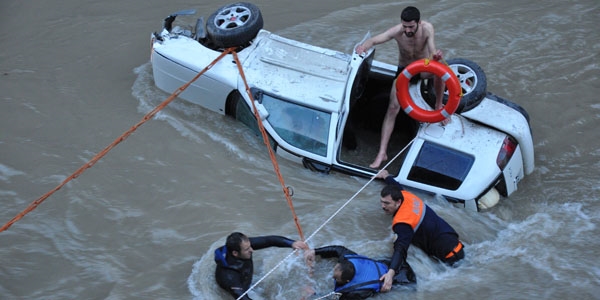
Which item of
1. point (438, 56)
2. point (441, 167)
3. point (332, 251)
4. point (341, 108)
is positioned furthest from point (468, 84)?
point (332, 251)

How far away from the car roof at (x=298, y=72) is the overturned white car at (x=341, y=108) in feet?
0.04

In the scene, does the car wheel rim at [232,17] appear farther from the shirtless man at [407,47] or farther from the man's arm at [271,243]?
the man's arm at [271,243]

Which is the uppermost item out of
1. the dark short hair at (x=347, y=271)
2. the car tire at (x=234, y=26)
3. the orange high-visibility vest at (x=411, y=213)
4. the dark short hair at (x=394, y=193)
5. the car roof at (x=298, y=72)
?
the car tire at (x=234, y=26)

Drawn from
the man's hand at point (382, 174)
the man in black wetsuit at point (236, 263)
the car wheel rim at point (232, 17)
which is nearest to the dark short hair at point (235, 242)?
the man in black wetsuit at point (236, 263)

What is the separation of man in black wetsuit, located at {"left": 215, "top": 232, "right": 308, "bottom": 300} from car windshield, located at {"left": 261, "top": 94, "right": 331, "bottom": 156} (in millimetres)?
1809

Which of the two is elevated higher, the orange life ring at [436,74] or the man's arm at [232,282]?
the orange life ring at [436,74]

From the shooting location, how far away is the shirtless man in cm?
775

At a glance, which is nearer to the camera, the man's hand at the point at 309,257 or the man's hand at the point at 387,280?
the man's hand at the point at 387,280

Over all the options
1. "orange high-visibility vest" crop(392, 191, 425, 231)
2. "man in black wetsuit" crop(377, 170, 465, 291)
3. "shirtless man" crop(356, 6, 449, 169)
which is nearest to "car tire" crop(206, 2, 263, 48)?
"shirtless man" crop(356, 6, 449, 169)

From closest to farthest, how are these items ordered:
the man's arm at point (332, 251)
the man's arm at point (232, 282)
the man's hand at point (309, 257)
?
the man's arm at point (232, 282) < the man's hand at point (309, 257) < the man's arm at point (332, 251)

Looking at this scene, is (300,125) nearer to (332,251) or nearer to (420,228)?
(332,251)

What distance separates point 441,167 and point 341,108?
1291 mm

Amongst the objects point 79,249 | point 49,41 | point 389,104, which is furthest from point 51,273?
point 49,41

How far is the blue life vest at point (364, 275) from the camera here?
6.07 metres
